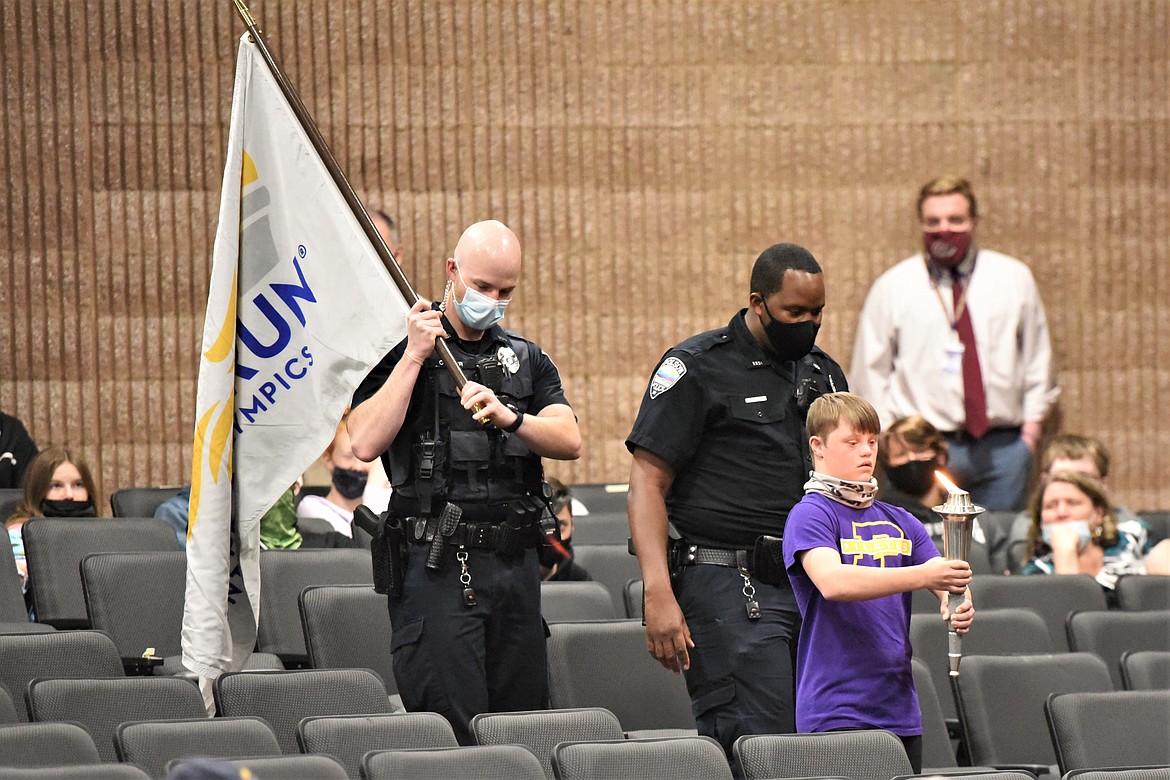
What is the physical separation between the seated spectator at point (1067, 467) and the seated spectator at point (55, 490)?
362 centimetres

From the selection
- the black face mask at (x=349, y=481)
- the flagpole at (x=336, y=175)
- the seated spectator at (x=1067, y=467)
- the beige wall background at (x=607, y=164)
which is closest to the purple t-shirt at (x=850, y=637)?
the flagpole at (x=336, y=175)

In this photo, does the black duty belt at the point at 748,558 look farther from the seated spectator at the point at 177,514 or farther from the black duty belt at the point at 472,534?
the seated spectator at the point at 177,514

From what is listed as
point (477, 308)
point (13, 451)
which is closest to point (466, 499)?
point (477, 308)

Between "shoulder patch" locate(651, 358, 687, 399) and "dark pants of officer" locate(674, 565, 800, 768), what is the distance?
0.45 m

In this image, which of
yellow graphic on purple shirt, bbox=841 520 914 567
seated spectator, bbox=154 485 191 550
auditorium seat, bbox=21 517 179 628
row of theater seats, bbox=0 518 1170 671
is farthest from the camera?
seated spectator, bbox=154 485 191 550

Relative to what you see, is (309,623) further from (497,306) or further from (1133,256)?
(1133,256)

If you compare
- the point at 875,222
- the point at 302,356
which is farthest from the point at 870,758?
the point at 875,222

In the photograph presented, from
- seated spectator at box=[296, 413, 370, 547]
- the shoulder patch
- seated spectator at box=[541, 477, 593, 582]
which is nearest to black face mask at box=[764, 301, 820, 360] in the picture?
the shoulder patch

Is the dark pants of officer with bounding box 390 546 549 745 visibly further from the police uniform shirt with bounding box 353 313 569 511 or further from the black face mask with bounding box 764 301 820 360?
the black face mask with bounding box 764 301 820 360

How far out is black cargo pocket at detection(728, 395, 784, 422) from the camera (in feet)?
13.0

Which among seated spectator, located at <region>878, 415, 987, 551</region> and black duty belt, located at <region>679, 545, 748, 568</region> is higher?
black duty belt, located at <region>679, 545, 748, 568</region>

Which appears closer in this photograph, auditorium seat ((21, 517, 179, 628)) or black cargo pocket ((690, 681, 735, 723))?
black cargo pocket ((690, 681, 735, 723))

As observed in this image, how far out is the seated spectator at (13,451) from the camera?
6.74 meters

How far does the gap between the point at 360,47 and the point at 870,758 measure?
5275 mm
